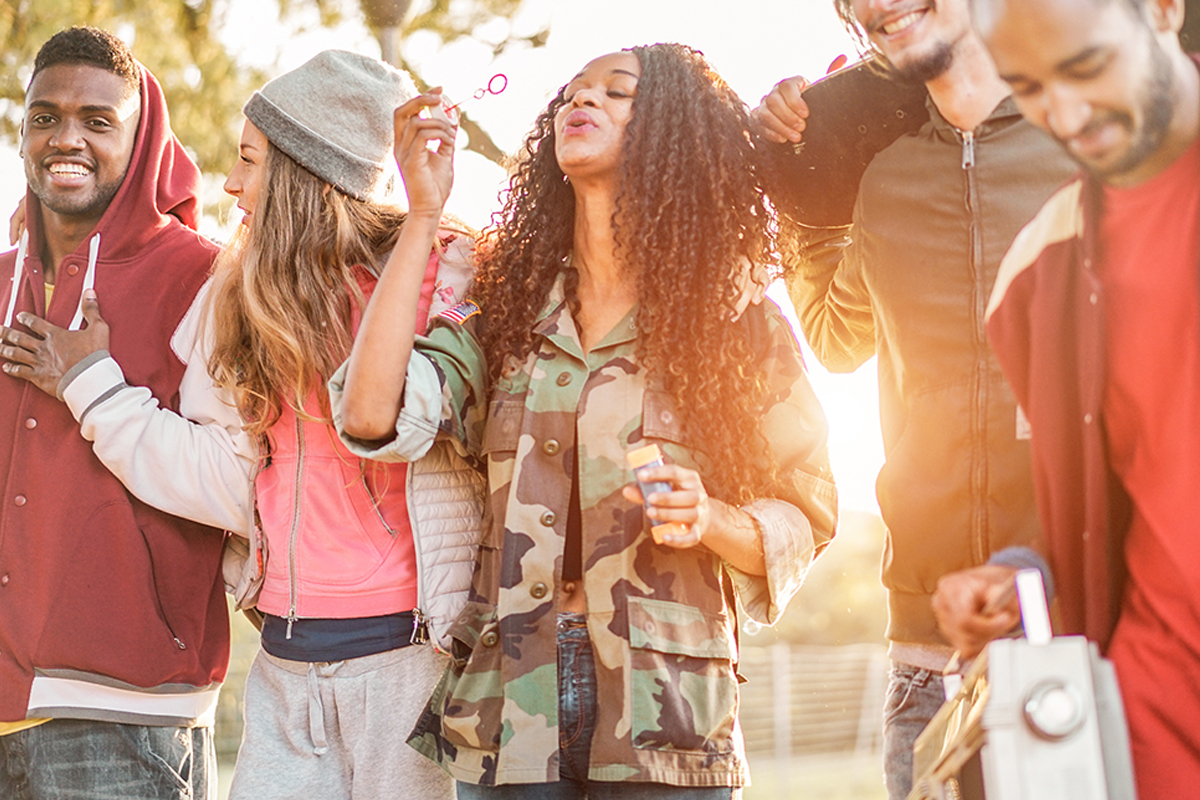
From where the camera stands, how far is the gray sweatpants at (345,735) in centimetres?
213

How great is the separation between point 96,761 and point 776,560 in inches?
52.8

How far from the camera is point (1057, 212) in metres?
1.53

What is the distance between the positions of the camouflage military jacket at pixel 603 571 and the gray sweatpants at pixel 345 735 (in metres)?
0.10

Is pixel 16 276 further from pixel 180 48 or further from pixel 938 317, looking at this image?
pixel 180 48

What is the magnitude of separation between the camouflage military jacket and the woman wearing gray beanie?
114 millimetres

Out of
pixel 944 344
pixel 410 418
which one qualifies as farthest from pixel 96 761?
pixel 944 344

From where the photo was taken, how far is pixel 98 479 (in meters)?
2.48

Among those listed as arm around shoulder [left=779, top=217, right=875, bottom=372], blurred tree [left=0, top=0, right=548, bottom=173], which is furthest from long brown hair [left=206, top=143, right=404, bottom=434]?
blurred tree [left=0, top=0, right=548, bottom=173]

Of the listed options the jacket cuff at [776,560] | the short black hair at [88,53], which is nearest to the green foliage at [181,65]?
the short black hair at [88,53]

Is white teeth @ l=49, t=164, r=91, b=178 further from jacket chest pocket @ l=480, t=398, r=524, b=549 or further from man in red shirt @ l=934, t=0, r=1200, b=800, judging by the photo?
man in red shirt @ l=934, t=0, r=1200, b=800

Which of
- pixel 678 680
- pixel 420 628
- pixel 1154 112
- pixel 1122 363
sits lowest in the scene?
pixel 678 680

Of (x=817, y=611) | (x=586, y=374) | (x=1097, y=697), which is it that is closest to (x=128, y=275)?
(x=586, y=374)

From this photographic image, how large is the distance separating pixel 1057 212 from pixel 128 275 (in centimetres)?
186

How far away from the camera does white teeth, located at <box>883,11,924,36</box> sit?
174 centimetres
